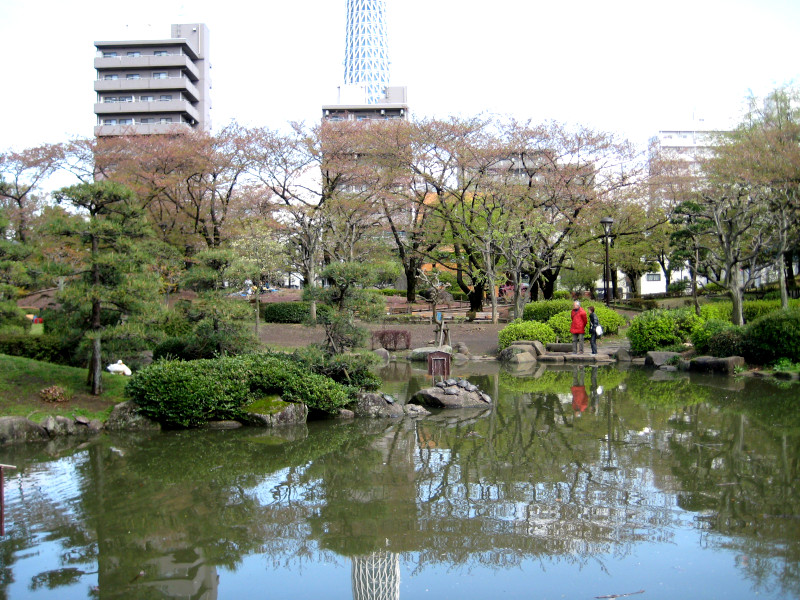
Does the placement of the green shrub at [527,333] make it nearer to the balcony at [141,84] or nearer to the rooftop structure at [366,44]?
the balcony at [141,84]

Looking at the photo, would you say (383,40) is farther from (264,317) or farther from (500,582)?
(500,582)

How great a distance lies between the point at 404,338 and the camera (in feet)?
72.1

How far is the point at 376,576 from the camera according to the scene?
485cm

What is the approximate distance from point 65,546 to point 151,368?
15.4 ft

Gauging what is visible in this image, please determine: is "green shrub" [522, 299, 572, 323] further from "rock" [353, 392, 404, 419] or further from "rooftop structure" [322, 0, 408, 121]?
"rooftop structure" [322, 0, 408, 121]

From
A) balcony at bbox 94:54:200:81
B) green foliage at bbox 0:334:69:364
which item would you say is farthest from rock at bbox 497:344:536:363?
balcony at bbox 94:54:200:81

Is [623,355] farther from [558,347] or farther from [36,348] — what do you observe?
[36,348]

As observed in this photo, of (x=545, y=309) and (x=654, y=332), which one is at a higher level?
(x=545, y=309)

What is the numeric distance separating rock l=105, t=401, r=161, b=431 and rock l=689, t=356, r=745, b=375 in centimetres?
1181

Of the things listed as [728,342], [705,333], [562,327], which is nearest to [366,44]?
[562,327]

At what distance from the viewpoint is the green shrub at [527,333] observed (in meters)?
20.0

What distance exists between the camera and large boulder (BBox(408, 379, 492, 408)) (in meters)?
11.3

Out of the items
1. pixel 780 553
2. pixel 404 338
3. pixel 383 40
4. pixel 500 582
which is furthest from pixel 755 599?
pixel 383 40

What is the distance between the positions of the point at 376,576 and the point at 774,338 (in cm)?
1252
